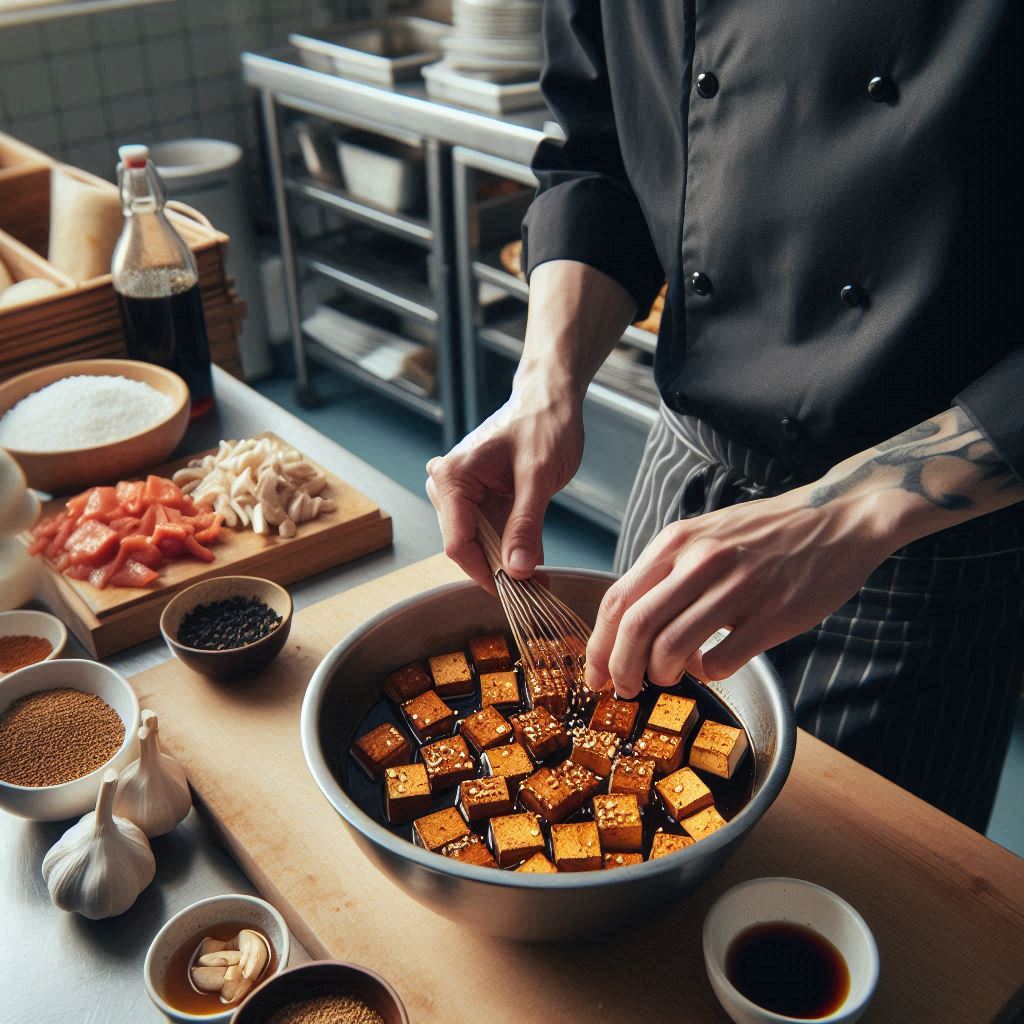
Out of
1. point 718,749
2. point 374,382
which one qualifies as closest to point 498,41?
point 374,382

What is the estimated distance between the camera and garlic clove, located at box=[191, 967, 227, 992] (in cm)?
86

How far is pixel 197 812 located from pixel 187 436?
33.0 inches

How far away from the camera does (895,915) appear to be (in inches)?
37.0

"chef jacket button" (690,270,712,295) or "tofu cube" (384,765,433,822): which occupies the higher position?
"chef jacket button" (690,270,712,295)

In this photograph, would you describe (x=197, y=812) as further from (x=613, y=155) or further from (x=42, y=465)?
(x=613, y=155)

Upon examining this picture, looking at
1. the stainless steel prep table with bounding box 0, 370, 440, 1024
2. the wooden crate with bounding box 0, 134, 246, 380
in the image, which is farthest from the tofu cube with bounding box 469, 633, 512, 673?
the wooden crate with bounding box 0, 134, 246, 380

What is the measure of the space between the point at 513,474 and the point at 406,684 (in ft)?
0.88

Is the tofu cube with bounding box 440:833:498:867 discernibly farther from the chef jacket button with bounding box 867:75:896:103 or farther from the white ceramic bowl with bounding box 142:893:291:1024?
the chef jacket button with bounding box 867:75:896:103

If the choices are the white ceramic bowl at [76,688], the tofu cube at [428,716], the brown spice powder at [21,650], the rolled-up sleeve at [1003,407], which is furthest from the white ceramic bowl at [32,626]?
the rolled-up sleeve at [1003,407]

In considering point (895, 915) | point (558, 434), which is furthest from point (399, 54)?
point (895, 915)

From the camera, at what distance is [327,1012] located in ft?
2.65

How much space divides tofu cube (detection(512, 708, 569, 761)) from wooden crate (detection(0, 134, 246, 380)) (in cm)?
119

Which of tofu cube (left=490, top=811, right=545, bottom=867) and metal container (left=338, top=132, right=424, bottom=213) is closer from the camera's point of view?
tofu cube (left=490, top=811, right=545, bottom=867)

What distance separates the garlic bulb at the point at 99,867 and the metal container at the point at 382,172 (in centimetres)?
265
